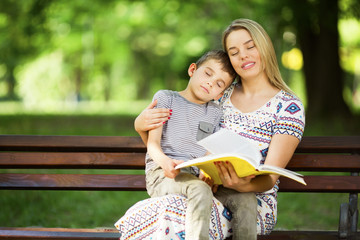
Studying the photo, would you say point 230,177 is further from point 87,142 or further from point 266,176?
point 87,142

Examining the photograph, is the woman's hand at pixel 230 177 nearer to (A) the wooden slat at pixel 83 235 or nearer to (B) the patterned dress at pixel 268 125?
(B) the patterned dress at pixel 268 125

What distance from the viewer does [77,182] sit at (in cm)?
351

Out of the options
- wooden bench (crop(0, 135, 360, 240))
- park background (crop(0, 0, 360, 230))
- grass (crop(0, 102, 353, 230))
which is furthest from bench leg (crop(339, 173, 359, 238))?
grass (crop(0, 102, 353, 230))

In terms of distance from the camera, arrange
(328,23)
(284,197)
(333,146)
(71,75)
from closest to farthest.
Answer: (333,146) < (284,197) < (328,23) < (71,75)

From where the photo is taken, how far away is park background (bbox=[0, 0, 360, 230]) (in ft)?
18.7

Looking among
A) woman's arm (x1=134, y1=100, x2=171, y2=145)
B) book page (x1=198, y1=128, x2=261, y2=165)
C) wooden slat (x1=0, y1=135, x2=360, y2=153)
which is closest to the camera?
book page (x1=198, y1=128, x2=261, y2=165)

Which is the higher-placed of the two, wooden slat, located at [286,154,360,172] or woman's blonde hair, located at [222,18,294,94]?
woman's blonde hair, located at [222,18,294,94]

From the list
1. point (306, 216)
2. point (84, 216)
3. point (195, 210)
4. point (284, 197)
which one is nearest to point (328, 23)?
point (284, 197)

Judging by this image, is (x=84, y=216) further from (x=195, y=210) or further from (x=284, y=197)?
(x=195, y=210)

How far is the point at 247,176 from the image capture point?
273 centimetres

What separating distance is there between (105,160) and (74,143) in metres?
0.25

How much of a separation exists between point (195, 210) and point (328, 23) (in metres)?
7.90

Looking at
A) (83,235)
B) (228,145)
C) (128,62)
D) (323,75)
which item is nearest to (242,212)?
(228,145)

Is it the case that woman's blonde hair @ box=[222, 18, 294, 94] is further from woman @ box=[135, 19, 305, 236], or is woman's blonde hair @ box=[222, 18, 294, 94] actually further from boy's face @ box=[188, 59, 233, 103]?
boy's face @ box=[188, 59, 233, 103]
